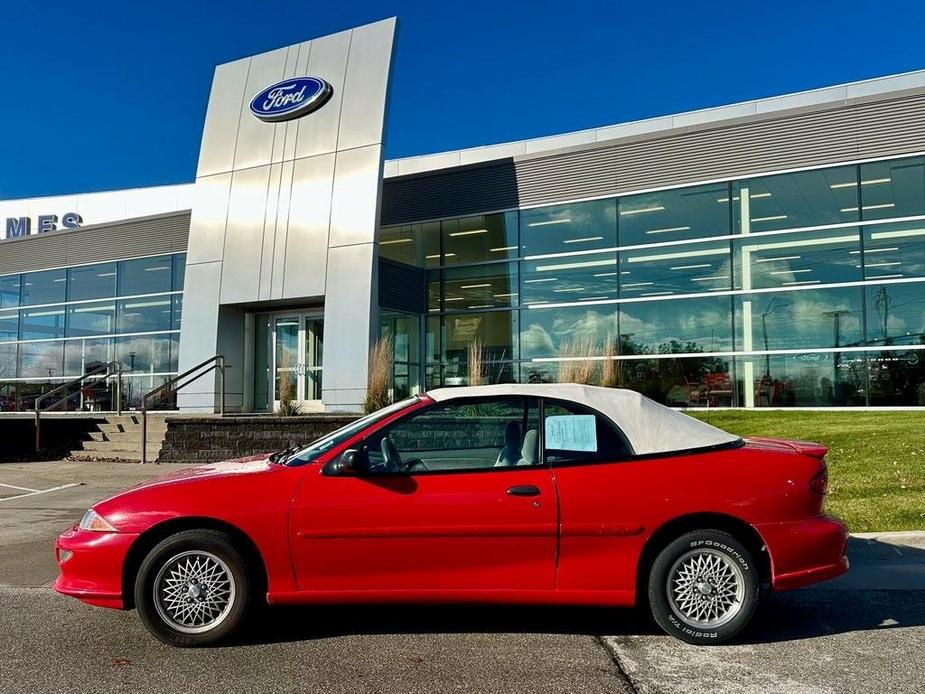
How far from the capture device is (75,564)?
464 cm

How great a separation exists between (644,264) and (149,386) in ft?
47.4

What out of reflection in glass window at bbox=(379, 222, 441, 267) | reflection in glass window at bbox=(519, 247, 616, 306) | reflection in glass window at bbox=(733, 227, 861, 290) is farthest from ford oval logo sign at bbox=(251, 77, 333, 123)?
reflection in glass window at bbox=(733, 227, 861, 290)

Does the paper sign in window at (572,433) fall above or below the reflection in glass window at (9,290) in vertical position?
below

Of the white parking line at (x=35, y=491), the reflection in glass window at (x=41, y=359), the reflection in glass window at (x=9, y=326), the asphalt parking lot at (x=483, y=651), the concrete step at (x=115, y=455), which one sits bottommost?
the white parking line at (x=35, y=491)

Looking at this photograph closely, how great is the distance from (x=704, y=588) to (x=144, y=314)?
21.9 meters

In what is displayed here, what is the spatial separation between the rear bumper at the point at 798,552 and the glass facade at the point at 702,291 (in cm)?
988

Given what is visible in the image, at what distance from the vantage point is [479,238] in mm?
20422

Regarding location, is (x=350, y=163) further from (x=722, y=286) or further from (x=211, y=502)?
(x=211, y=502)

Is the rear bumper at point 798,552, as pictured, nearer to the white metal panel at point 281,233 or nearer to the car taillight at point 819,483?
the car taillight at point 819,483

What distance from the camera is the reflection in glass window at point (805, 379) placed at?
1616 cm

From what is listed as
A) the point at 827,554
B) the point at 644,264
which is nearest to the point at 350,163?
the point at 644,264

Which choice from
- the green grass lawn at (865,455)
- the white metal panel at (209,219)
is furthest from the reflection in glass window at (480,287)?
the green grass lawn at (865,455)

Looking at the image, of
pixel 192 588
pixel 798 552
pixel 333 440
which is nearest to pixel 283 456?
pixel 333 440

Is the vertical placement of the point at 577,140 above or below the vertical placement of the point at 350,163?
above
